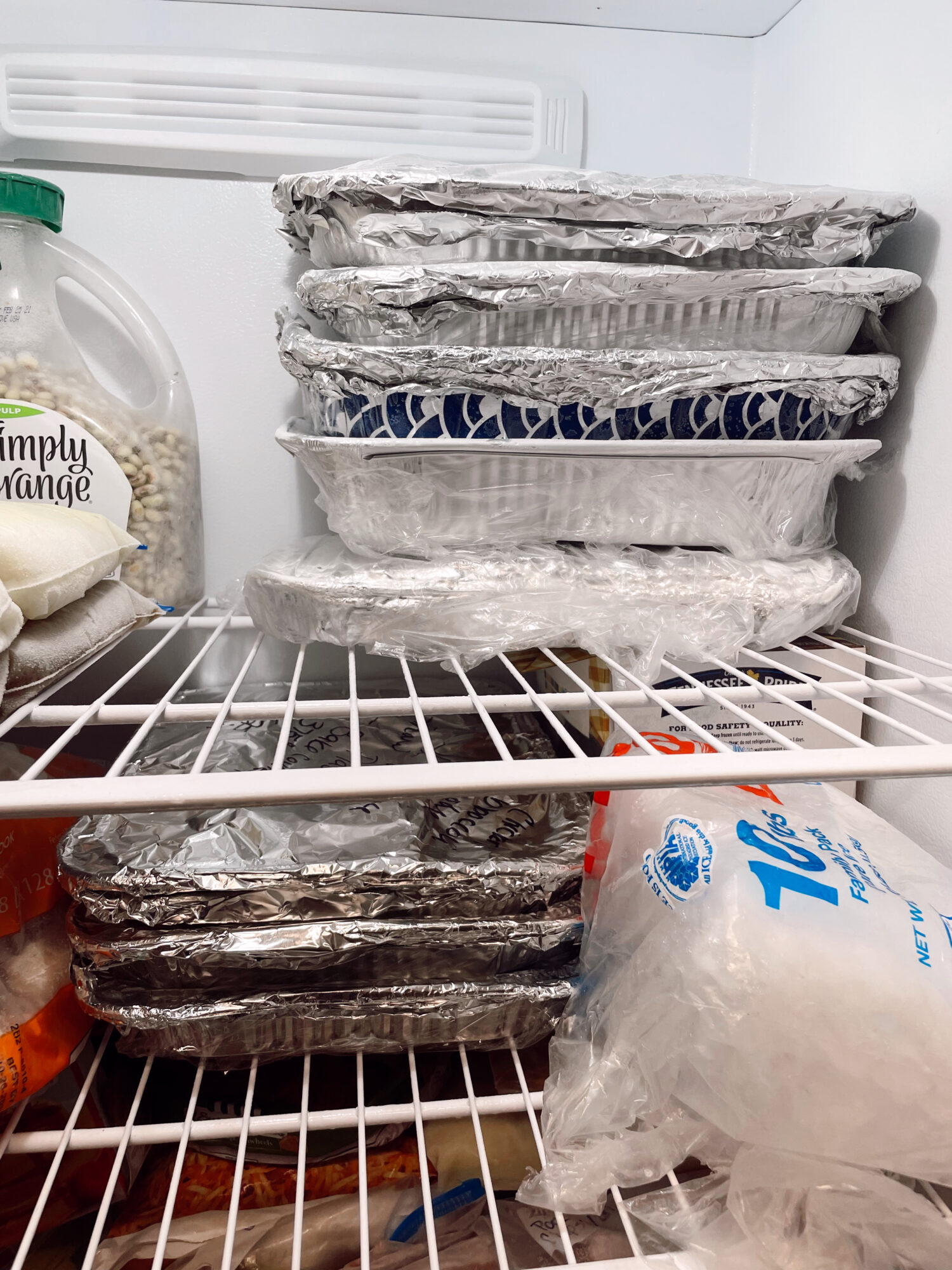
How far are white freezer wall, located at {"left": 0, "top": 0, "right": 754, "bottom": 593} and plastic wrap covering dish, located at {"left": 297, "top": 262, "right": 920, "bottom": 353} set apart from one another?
21 cm

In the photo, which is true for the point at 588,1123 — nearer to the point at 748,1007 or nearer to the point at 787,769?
the point at 748,1007

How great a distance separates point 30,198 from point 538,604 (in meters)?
0.55

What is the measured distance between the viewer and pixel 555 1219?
0.54 meters

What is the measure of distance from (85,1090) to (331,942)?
23cm

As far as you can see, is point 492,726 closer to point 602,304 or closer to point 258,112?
point 602,304

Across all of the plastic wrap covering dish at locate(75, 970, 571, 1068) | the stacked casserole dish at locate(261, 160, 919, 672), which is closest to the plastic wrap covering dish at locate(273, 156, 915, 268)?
the stacked casserole dish at locate(261, 160, 919, 672)

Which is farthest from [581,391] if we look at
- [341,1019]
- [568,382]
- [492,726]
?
[341,1019]

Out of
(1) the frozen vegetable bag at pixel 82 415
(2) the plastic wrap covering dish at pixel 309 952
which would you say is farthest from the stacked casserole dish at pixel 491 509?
(1) the frozen vegetable bag at pixel 82 415

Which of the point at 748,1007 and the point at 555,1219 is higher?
the point at 748,1007

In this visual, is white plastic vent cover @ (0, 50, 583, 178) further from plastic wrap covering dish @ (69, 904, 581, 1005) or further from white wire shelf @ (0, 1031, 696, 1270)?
white wire shelf @ (0, 1031, 696, 1270)

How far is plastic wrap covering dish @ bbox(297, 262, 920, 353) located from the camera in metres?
0.61

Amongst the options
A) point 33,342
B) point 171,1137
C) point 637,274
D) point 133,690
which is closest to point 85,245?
point 33,342

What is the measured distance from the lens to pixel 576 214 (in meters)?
0.61

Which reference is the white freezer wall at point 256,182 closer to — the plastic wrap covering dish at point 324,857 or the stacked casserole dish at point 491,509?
the stacked casserole dish at point 491,509
